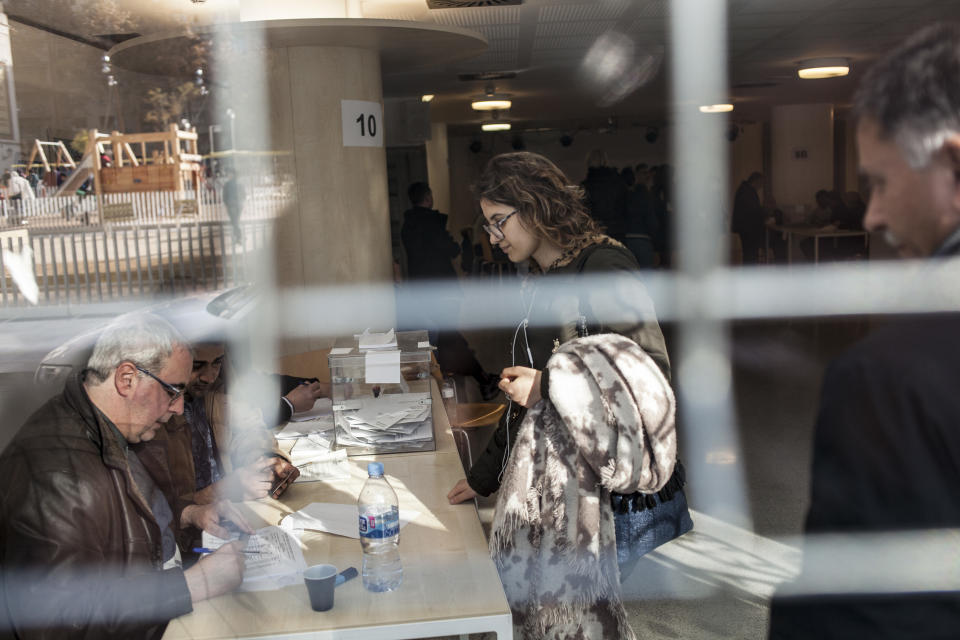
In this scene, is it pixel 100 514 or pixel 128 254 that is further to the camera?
pixel 128 254

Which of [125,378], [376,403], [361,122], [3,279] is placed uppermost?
[361,122]

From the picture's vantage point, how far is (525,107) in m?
8.76

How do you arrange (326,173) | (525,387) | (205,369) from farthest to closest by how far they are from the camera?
1. (326,173)
2. (205,369)
3. (525,387)

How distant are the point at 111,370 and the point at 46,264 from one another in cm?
87

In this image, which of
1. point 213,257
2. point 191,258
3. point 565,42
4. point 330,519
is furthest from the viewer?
point 565,42

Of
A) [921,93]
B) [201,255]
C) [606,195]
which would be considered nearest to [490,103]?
[606,195]

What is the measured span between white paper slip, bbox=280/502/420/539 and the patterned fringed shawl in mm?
266

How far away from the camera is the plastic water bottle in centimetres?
132

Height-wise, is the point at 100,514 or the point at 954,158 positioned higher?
the point at 954,158

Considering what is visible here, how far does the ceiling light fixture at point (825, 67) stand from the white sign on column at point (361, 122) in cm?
408

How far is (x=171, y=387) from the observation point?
137cm

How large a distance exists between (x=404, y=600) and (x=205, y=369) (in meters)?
0.84

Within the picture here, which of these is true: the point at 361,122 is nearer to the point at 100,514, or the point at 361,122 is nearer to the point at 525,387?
the point at 525,387

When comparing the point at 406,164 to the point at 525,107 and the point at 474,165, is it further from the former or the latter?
the point at 474,165
